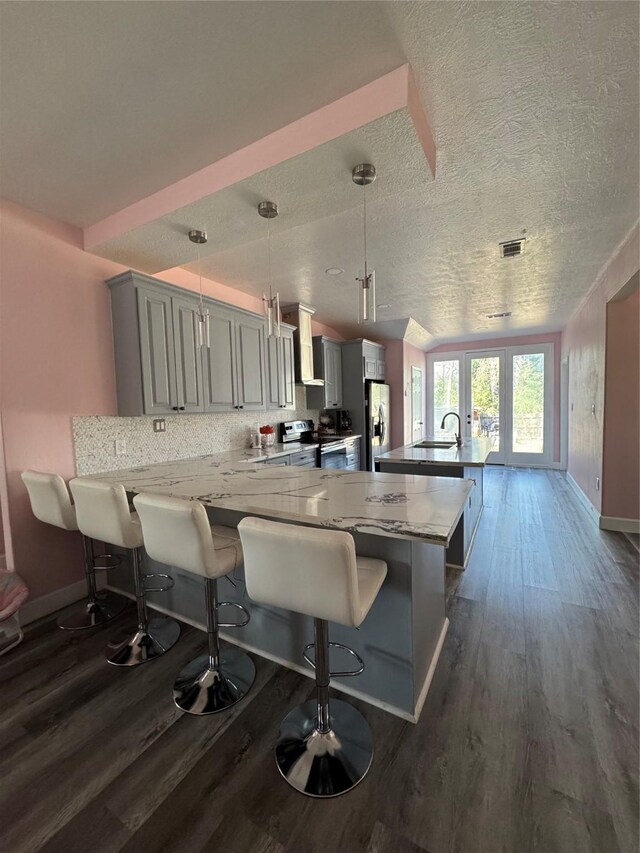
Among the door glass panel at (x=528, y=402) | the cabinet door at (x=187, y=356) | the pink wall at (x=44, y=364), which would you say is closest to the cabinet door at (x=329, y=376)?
the cabinet door at (x=187, y=356)

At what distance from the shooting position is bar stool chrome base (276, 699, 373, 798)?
4.13 feet

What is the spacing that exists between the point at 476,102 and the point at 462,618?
8.82 feet

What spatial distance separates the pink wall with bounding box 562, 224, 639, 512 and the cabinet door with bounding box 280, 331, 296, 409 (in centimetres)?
320

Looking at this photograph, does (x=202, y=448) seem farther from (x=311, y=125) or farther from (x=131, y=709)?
(x=311, y=125)

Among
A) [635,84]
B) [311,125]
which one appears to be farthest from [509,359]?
[311,125]

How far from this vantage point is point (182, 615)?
7.50 ft

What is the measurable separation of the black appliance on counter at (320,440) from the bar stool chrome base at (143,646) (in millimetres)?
2564

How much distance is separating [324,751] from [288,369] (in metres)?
3.49

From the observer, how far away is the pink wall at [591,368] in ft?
9.98

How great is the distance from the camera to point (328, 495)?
5.64ft

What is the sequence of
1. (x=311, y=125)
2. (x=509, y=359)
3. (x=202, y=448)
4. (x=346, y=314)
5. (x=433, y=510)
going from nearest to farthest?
1. (x=433, y=510)
2. (x=311, y=125)
3. (x=202, y=448)
4. (x=346, y=314)
5. (x=509, y=359)

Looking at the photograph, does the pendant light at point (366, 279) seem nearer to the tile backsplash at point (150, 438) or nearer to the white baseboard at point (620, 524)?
the tile backsplash at point (150, 438)

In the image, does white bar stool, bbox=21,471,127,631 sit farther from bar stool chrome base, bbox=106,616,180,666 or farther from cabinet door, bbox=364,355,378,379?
cabinet door, bbox=364,355,378,379

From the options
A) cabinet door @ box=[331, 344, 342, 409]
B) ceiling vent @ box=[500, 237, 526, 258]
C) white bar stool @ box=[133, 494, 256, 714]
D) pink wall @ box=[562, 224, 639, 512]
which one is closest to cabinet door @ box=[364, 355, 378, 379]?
cabinet door @ box=[331, 344, 342, 409]
